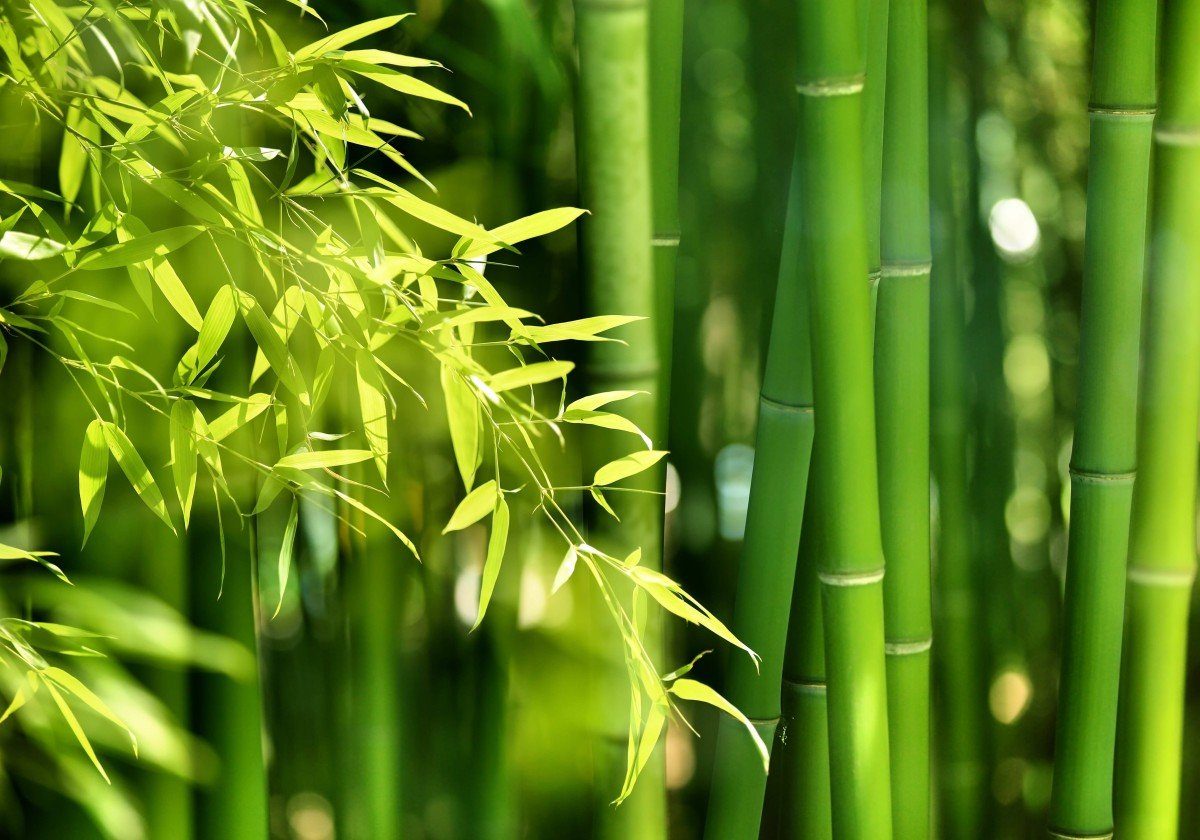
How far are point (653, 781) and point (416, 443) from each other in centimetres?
34

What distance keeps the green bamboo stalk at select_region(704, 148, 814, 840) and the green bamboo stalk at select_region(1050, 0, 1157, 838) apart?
24 cm

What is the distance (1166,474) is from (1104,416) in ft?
0.27

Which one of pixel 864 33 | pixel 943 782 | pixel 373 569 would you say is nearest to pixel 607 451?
pixel 373 569

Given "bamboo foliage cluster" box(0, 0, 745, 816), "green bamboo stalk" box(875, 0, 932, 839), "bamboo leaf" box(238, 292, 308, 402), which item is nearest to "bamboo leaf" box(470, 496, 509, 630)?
"bamboo foliage cluster" box(0, 0, 745, 816)

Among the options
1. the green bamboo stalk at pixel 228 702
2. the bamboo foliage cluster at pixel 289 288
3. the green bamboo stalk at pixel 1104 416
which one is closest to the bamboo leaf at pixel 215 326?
the bamboo foliage cluster at pixel 289 288

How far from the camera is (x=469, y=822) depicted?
972 mm

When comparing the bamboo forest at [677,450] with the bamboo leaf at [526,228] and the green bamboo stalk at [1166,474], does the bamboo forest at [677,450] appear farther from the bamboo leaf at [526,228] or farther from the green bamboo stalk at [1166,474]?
the bamboo leaf at [526,228]

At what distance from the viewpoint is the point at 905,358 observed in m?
0.87

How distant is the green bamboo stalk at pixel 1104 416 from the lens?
823 millimetres

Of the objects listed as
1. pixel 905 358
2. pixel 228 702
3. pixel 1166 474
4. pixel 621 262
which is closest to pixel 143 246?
pixel 621 262

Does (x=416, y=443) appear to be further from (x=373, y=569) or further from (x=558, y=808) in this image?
(x=558, y=808)

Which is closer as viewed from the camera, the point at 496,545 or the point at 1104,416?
the point at 496,545

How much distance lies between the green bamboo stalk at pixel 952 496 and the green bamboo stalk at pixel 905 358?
4.9 inches

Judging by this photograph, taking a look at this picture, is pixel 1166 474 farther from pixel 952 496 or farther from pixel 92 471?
pixel 92 471
